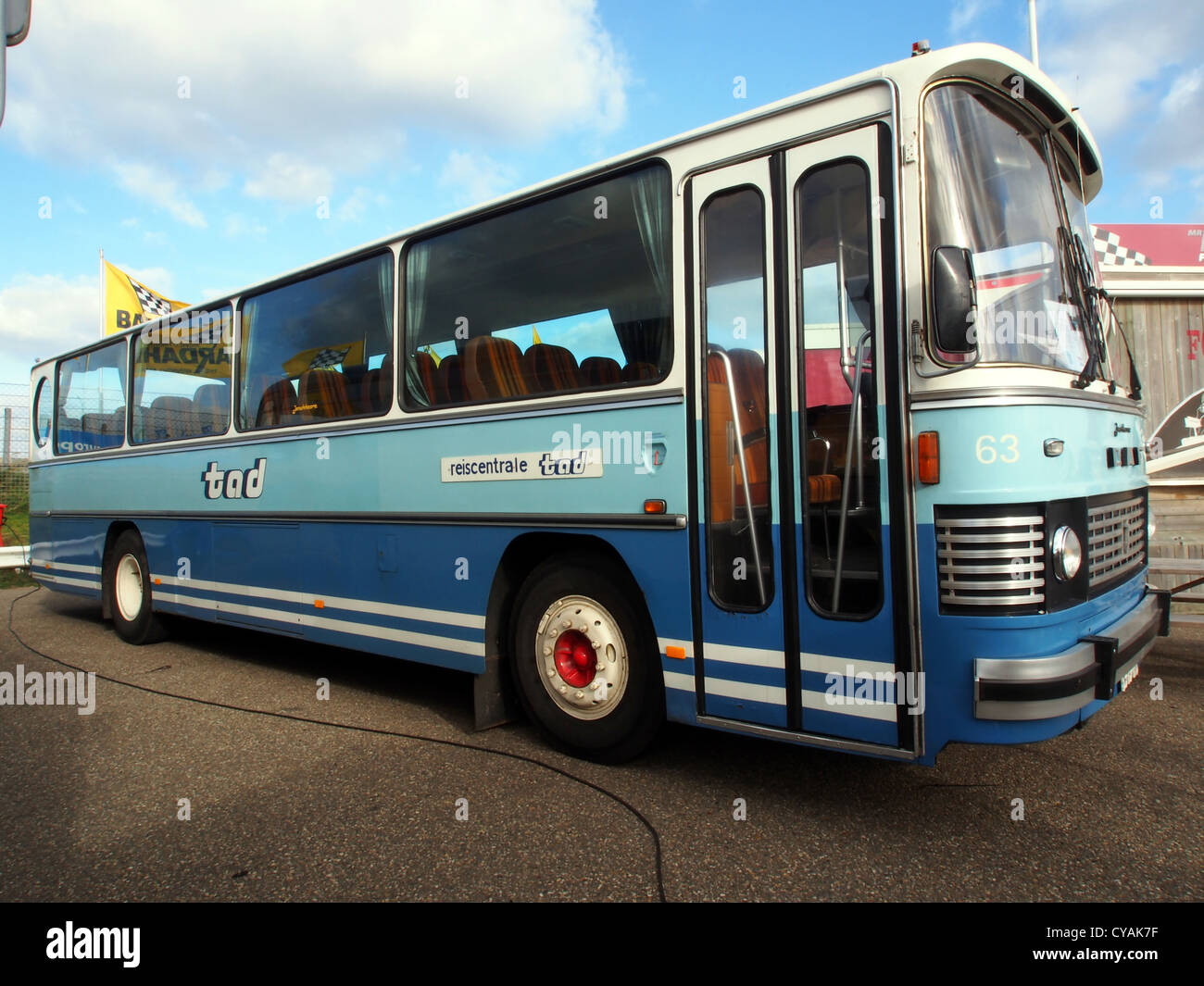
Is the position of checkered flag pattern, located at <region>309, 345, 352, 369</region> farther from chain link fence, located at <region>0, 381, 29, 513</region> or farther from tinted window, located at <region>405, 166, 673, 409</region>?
chain link fence, located at <region>0, 381, 29, 513</region>

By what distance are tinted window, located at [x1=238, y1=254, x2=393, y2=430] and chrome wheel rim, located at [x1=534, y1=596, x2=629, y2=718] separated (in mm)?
1778

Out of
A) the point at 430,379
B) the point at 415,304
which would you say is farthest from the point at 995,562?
the point at 415,304

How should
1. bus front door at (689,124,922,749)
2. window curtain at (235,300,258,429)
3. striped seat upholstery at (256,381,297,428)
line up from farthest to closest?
window curtain at (235,300,258,429) < striped seat upholstery at (256,381,297,428) < bus front door at (689,124,922,749)

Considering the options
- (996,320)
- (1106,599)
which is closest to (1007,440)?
(996,320)

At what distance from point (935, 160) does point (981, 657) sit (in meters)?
1.77

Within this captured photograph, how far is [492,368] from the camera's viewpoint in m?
4.46

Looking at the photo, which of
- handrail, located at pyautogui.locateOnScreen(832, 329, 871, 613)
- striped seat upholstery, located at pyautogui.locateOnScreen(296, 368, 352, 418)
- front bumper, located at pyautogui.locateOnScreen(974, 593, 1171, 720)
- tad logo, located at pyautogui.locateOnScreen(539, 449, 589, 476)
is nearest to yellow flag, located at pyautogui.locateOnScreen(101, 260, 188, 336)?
striped seat upholstery, located at pyautogui.locateOnScreen(296, 368, 352, 418)

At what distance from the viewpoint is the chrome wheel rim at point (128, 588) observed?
7551mm

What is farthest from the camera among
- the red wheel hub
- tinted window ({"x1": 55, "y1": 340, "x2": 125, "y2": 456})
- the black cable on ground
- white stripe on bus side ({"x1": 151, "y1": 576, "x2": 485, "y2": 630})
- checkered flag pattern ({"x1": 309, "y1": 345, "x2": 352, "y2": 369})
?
tinted window ({"x1": 55, "y1": 340, "x2": 125, "y2": 456})

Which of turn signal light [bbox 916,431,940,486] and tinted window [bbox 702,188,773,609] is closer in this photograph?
turn signal light [bbox 916,431,940,486]

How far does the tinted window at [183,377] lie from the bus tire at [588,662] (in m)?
3.54

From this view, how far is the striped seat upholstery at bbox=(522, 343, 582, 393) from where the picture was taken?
4086mm

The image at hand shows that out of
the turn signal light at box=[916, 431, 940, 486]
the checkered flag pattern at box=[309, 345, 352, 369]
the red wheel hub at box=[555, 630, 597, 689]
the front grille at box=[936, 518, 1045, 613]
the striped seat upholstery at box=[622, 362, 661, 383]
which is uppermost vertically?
the checkered flag pattern at box=[309, 345, 352, 369]

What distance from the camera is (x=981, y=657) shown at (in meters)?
2.83
